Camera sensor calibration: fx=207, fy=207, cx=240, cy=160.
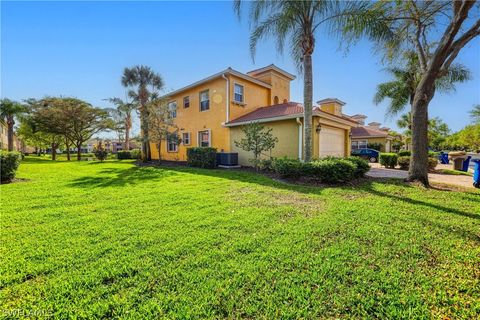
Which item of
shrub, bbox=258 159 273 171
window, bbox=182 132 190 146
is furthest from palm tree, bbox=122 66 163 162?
shrub, bbox=258 159 273 171

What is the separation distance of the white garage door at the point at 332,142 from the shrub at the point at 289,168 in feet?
15.3

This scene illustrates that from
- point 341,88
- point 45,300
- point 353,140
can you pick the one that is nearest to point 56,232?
point 45,300

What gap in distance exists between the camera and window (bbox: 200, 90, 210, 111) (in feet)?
54.0

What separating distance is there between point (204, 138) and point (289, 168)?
9792 mm

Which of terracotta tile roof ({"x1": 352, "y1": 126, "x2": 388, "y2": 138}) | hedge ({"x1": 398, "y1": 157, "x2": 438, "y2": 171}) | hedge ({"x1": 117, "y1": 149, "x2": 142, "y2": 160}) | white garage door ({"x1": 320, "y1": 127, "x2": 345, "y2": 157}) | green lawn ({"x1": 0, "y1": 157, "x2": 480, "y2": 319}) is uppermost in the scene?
terracotta tile roof ({"x1": 352, "y1": 126, "x2": 388, "y2": 138})

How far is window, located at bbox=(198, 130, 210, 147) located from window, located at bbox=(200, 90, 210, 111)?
6.29 ft

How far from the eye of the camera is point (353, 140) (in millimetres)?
30062

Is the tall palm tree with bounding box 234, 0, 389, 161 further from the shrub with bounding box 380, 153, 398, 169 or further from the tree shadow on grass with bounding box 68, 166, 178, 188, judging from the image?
the shrub with bounding box 380, 153, 398, 169

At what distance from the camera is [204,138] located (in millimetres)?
17047

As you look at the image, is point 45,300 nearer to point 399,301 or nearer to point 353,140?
point 399,301

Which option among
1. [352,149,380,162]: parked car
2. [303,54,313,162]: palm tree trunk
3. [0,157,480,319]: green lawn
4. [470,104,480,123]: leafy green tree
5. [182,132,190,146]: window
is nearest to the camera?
[0,157,480,319]: green lawn

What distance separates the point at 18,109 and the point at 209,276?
38454 mm

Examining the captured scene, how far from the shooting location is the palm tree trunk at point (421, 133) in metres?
7.54

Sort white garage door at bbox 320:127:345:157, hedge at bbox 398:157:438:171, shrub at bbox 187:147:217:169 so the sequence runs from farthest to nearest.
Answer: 1. hedge at bbox 398:157:438:171
2. shrub at bbox 187:147:217:169
3. white garage door at bbox 320:127:345:157
